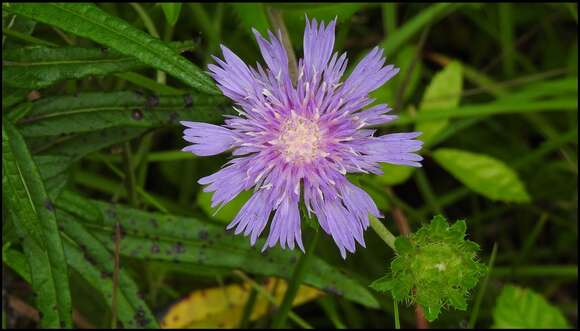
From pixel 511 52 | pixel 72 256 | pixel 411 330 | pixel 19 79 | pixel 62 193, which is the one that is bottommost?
pixel 411 330

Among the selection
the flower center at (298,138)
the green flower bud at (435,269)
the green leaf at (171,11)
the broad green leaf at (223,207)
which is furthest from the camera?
the broad green leaf at (223,207)

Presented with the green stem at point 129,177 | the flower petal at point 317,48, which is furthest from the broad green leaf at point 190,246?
the flower petal at point 317,48

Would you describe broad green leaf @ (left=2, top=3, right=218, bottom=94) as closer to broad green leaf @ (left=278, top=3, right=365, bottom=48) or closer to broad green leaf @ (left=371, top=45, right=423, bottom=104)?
broad green leaf @ (left=278, top=3, right=365, bottom=48)

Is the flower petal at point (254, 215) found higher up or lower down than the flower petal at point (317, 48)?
lower down

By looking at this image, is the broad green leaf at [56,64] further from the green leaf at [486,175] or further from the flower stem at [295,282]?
the green leaf at [486,175]

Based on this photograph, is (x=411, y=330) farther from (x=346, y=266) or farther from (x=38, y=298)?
(x=38, y=298)

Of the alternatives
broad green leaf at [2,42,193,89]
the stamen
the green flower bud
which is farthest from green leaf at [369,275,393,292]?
broad green leaf at [2,42,193,89]

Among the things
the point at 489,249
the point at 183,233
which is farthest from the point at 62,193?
the point at 489,249
